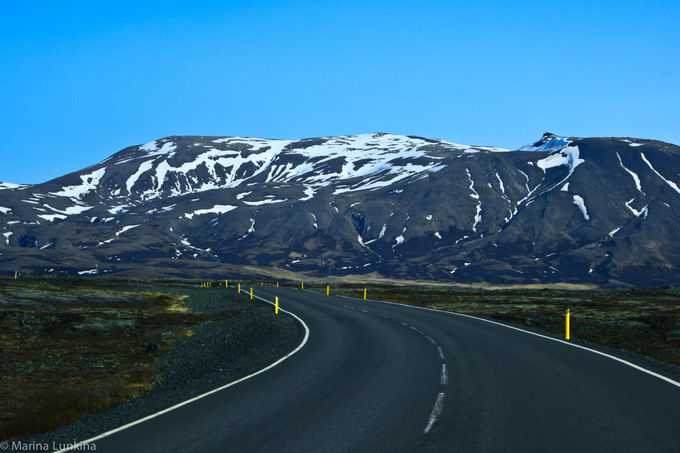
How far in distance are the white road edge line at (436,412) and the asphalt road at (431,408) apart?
0.07ft

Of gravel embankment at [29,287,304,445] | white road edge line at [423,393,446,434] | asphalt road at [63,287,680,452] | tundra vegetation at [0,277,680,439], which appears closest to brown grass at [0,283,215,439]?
tundra vegetation at [0,277,680,439]

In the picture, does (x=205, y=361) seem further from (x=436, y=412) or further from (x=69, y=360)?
(x=436, y=412)

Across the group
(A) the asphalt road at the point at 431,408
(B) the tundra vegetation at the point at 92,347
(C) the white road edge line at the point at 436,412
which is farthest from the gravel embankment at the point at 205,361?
(C) the white road edge line at the point at 436,412

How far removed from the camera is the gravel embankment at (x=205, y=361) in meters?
11.7

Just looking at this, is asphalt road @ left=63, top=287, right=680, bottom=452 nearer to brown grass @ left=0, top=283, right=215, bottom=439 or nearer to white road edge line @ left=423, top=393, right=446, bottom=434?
white road edge line @ left=423, top=393, right=446, bottom=434

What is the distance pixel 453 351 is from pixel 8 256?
209 m

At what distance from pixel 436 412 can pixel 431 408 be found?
0.36m

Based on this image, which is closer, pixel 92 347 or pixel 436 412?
pixel 436 412

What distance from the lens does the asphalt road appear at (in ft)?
31.3

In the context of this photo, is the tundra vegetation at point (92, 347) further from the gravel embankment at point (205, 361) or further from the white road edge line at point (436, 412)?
the white road edge line at point (436, 412)

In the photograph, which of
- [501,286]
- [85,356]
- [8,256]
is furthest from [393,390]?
[8,256]

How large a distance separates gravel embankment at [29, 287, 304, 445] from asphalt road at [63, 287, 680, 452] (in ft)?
2.63

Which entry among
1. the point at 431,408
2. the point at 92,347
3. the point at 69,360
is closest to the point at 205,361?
the point at 69,360

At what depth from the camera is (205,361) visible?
21141mm
